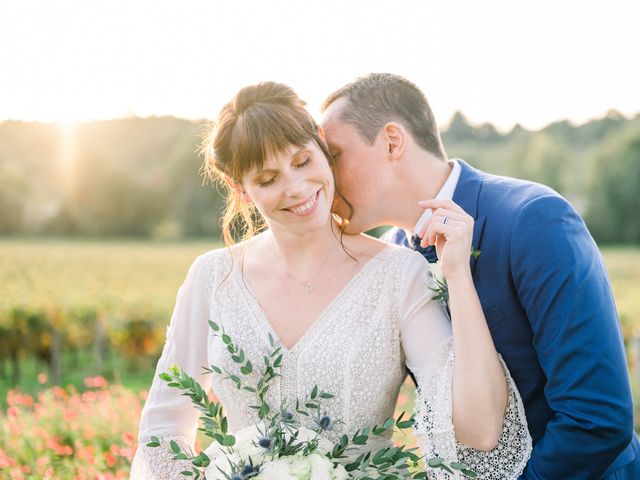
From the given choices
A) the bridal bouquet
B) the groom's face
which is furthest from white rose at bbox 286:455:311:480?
the groom's face

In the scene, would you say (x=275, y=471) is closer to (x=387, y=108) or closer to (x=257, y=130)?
(x=257, y=130)

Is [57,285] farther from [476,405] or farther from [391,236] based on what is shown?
[476,405]

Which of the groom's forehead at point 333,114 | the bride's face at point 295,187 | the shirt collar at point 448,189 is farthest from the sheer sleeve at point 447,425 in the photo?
the groom's forehead at point 333,114

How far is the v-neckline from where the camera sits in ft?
10.2

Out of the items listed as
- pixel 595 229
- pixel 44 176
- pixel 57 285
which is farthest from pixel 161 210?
pixel 57 285

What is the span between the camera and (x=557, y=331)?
8.57 feet

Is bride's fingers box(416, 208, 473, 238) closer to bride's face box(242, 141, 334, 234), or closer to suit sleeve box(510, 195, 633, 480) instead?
suit sleeve box(510, 195, 633, 480)

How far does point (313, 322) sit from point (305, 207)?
0.51 metres

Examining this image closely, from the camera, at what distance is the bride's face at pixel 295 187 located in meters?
2.97

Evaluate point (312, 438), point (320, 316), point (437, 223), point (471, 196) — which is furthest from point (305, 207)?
point (312, 438)

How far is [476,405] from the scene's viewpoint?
2.64 m

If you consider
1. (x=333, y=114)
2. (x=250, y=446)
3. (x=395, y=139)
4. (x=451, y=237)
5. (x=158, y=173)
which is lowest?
(x=158, y=173)

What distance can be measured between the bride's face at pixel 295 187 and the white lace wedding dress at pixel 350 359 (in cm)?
37

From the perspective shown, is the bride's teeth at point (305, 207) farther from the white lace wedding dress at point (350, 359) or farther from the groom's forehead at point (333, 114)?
the groom's forehead at point (333, 114)
